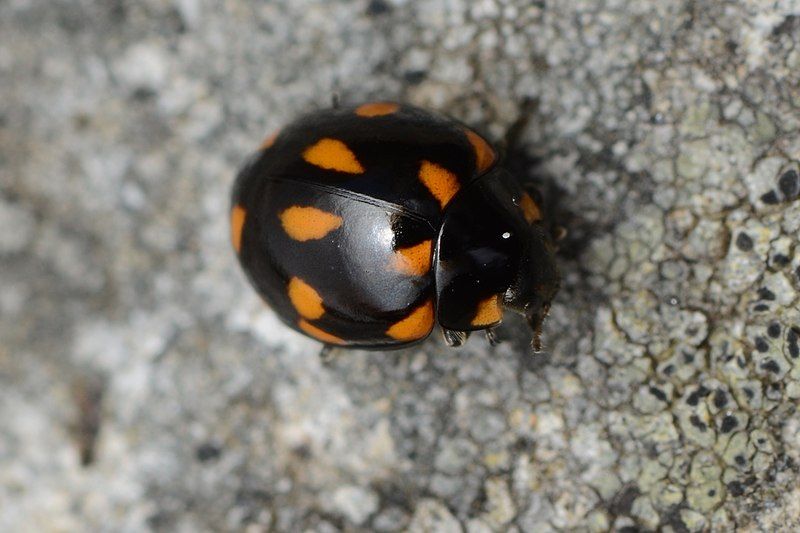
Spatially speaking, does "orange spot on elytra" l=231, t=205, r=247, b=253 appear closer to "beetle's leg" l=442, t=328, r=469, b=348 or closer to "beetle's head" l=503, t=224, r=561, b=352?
"beetle's leg" l=442, t=328, r=469, b=348

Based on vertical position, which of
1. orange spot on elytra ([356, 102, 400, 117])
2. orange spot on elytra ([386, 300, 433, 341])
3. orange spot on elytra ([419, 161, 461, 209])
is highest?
orange spot on elytra ([356, 102, 400, 117])

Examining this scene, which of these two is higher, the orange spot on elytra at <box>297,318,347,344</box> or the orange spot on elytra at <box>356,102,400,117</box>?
the orange spot on elytra at <box>356,102,400,117</box>

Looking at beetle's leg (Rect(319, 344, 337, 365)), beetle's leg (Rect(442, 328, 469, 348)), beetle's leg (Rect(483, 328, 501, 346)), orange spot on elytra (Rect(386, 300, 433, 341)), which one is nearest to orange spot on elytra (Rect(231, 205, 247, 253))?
beetle's leg (Rect(319, 344, 337, 365))

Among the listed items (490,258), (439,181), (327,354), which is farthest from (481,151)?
(327,354)

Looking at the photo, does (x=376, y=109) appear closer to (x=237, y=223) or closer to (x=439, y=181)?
(x=439, y=181)

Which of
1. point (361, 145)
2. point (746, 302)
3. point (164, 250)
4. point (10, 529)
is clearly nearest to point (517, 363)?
point (746, 302)

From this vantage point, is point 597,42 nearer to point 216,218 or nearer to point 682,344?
point 682,344
